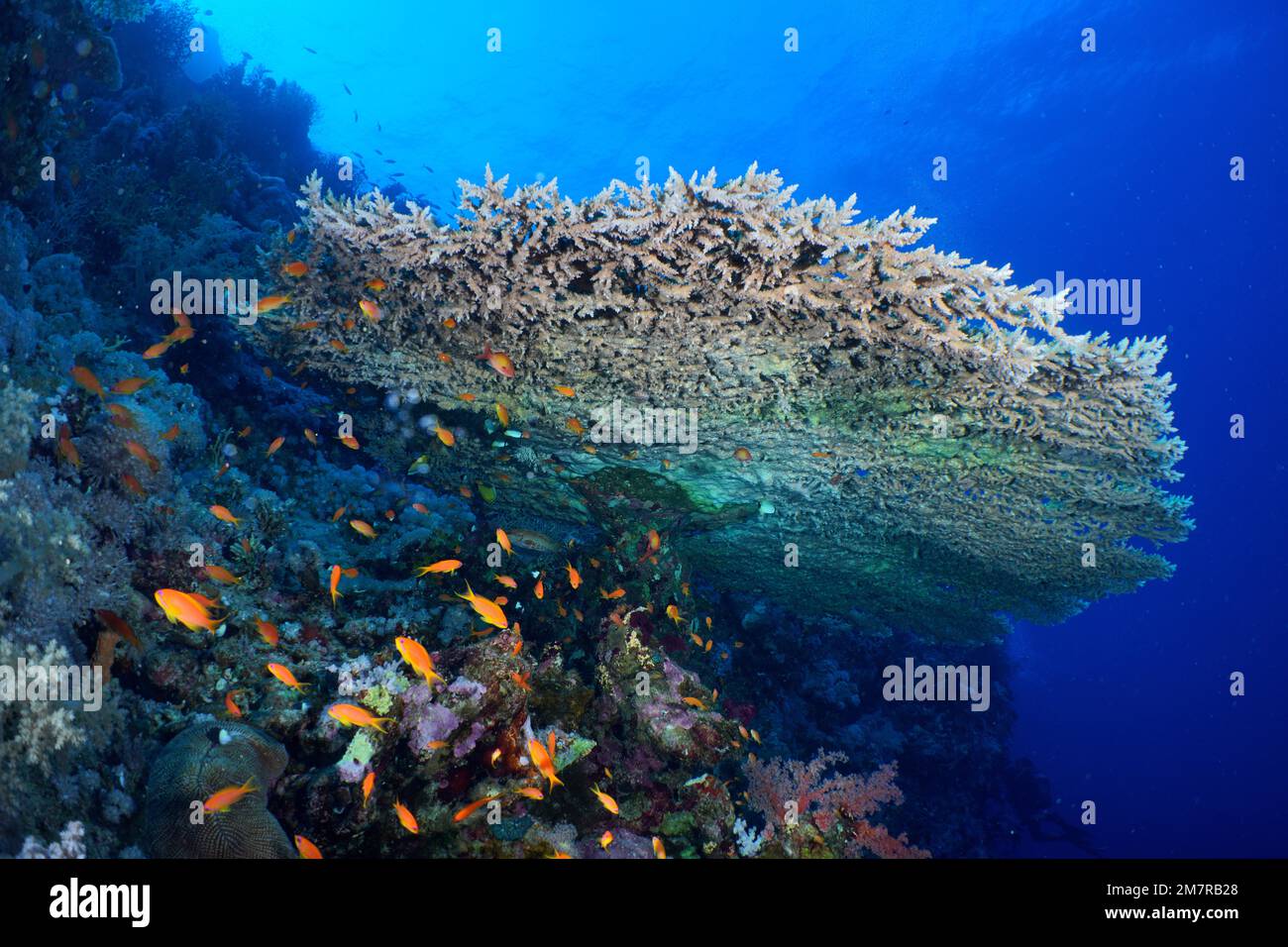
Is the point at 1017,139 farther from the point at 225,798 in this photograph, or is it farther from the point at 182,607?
the point at 225,798

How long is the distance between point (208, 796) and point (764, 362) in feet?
18.2

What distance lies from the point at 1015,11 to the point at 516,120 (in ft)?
107

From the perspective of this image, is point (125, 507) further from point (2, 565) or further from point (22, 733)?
point (22, 733)

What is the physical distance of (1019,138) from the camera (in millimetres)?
34125

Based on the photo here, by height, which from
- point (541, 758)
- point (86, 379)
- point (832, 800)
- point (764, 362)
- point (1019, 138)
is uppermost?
point (1019, 138)

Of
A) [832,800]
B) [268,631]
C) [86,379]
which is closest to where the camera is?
[268,631]

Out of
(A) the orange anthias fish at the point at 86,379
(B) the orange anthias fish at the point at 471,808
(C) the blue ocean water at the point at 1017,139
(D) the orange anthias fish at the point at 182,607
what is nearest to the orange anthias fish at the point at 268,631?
(D) the orange anthias fish at the point at 182,607

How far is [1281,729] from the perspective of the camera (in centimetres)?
5984

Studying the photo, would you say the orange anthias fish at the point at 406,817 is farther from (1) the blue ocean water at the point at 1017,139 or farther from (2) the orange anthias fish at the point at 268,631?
(1) the blue ocean water at the point at 1017,139

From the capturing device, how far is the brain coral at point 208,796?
131 inches

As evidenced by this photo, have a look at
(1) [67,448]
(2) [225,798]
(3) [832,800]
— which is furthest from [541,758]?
(1) [67,448]

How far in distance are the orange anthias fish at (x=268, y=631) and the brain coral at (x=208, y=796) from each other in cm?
94

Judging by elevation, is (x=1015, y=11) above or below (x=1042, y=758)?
above
